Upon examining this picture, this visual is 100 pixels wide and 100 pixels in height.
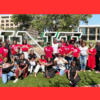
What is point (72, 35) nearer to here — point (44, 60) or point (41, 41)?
point (41, 41)

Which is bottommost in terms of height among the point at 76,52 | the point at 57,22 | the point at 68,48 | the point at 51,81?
the point at 51,81

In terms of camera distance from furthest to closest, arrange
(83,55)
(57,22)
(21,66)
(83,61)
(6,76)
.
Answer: (57,22), (83,61), (83,55), (21,66), (6,76)

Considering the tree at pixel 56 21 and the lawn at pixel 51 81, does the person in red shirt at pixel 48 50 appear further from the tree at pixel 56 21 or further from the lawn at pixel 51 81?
the tree at pixel 56 21

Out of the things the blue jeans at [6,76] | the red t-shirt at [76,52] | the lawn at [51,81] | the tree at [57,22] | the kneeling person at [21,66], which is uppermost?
the tree at [57,22]

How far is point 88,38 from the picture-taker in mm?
6277

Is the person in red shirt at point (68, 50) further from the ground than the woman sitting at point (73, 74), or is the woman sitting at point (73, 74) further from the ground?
the person in red shirt at point (68, 50)

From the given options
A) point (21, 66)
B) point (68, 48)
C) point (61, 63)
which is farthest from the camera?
point (68, 48)

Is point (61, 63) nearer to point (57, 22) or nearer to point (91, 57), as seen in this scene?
point (91, 57)

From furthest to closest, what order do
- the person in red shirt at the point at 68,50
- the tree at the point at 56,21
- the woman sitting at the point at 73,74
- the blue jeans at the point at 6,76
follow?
1. the tree at the point at 56,21
2. the person in red shirt at the point at 68,50
3. the blue jeans at the point at 6,76
4. the woman sitting at the point at 73,74

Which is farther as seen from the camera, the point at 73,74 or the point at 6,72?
the point at 6,72

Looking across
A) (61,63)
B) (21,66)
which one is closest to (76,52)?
(61,63)

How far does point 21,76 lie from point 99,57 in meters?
3.74

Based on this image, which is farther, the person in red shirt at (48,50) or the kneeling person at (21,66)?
the person in red shirt at (48,50)

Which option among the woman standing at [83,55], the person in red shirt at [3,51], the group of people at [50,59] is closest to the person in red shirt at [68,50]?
the group of people at [50,59]
